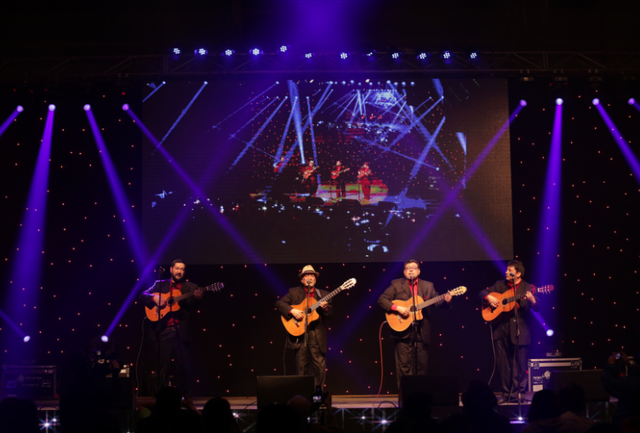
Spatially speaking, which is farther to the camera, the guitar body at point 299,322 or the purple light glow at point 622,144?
the purple light glow at point 622,144

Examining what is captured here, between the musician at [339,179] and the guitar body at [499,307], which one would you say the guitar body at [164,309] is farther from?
the guitar body at [499,307]

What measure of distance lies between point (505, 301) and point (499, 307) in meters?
0.11

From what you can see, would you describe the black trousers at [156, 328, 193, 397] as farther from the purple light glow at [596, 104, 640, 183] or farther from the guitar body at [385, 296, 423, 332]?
the purple light glow at [596, 104, 640, 183]

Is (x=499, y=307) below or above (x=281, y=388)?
above

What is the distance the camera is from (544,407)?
3.91 meters

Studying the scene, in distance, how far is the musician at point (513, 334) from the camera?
303 inches

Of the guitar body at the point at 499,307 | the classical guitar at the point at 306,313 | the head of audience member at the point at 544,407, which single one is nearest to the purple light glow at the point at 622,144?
the guitar body at the point at 499,307

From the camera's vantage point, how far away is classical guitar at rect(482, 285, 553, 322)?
7723 mm

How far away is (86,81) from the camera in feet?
30.0

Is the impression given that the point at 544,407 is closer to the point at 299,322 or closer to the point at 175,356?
the point at 299,322

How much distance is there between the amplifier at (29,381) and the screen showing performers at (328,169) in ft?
7.19

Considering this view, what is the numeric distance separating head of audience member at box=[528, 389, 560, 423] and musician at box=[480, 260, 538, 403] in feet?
12.3

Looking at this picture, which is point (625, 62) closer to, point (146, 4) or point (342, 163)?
point (342, 163)

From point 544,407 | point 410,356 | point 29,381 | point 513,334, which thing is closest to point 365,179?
point 410,356
